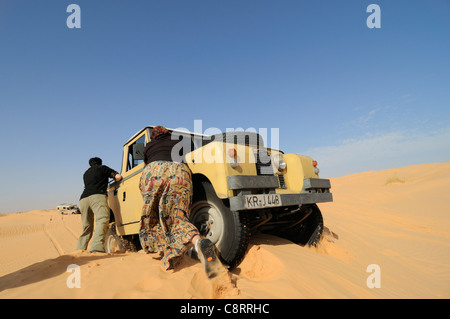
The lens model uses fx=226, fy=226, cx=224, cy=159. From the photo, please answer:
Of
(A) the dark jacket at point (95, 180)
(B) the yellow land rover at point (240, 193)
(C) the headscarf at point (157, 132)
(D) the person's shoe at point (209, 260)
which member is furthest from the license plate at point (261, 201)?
(A) the dark jacket at point (95, 180)

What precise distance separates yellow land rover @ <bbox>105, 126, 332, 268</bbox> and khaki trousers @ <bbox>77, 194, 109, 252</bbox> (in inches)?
11.7

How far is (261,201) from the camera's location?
2584 millimetres

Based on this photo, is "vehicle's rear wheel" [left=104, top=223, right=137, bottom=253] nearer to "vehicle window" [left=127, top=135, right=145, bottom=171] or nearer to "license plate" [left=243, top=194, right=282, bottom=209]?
"vehicle window" [left=127, top=135, right=145, bottom=171]

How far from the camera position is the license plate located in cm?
247

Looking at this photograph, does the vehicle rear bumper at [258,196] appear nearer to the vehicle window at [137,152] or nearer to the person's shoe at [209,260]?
the person's shoe at [209,260]

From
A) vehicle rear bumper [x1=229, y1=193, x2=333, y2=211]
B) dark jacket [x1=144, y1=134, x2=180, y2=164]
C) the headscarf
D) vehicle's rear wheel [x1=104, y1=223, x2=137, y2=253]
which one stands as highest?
the headscarf

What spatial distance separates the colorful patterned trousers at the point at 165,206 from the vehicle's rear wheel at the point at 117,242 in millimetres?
2001

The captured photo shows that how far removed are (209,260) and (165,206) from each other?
88cm

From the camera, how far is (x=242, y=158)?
2795 millimetres

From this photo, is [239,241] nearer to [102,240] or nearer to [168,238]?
[168,238]

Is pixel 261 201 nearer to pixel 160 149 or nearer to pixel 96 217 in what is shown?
pixel 160 149

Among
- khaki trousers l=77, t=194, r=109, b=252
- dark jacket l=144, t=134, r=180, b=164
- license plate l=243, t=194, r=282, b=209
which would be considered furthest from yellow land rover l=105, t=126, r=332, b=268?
khaki trousers l=77, t=194, r=109, b=252
